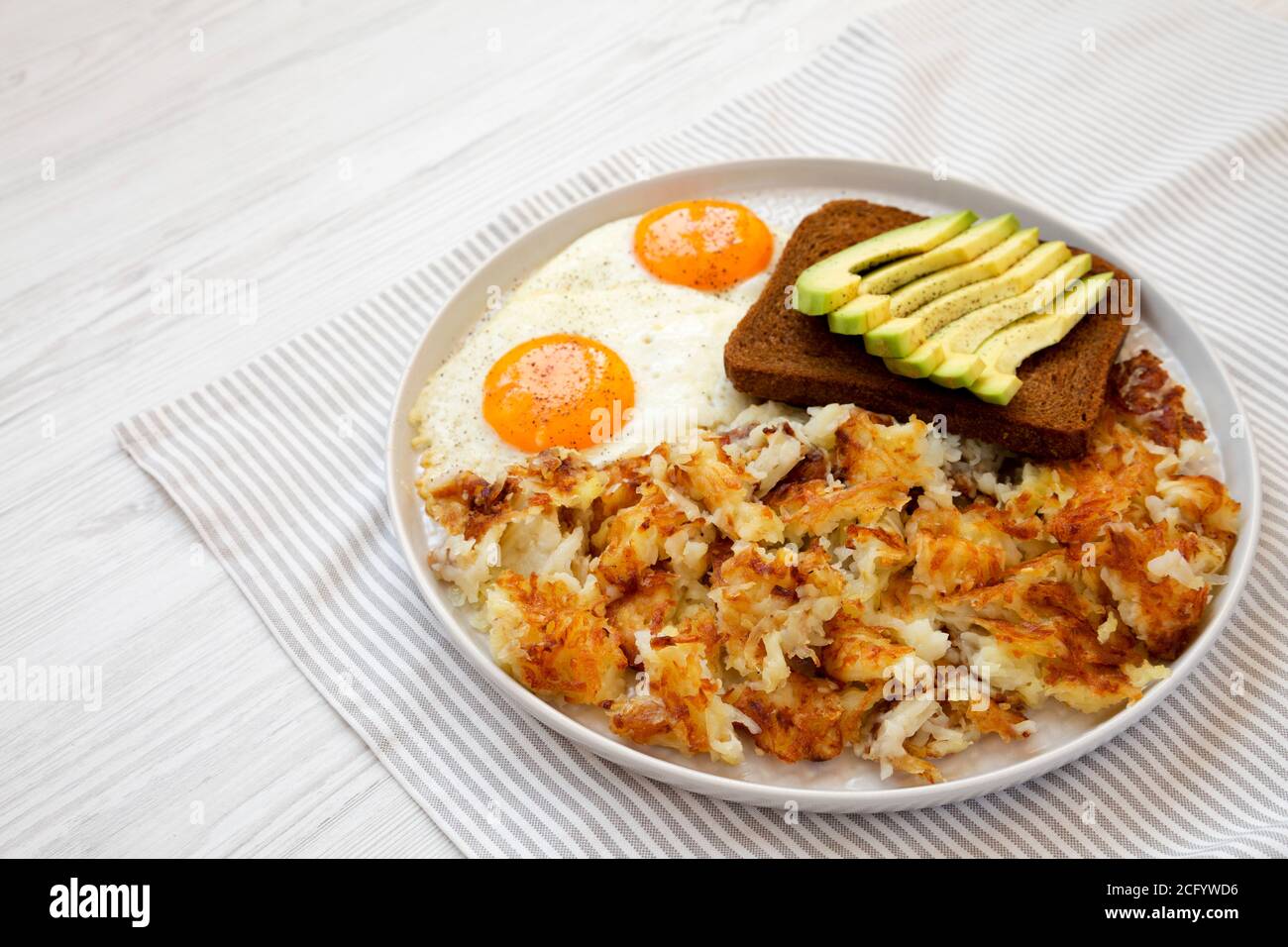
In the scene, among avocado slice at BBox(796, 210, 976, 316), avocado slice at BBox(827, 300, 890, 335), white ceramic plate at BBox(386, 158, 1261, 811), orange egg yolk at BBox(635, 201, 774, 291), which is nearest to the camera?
white ceramic plate at BBox(386, 158, 1261, 811)

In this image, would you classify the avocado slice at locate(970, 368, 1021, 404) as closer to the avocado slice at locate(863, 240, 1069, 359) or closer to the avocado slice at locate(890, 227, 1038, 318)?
the avocado slice at locate(863, 240, 1069, 359)

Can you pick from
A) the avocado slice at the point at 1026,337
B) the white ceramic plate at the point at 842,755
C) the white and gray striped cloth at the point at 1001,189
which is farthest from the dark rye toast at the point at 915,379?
the white and gray striped cloth at the point at 1001,189

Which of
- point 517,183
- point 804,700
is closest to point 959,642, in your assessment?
point 804,700

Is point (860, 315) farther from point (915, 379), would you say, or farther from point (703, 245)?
point (703, 245)

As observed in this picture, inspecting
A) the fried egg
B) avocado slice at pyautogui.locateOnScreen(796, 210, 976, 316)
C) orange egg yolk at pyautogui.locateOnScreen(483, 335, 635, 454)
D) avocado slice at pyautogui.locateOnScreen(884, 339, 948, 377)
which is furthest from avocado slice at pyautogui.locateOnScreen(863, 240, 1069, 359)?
orange egg yolk at pyautogui.locateOnScreen(483, 335, 635, 454)

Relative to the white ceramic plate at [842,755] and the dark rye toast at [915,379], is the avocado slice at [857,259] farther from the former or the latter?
the white ceramic plate at [842,755]

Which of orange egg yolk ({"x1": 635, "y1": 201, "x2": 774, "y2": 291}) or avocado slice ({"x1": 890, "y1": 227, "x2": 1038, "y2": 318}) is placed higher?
avocado slice ({"x1": 890, "y1": 227, "x2": 1038, "y2": 318})
